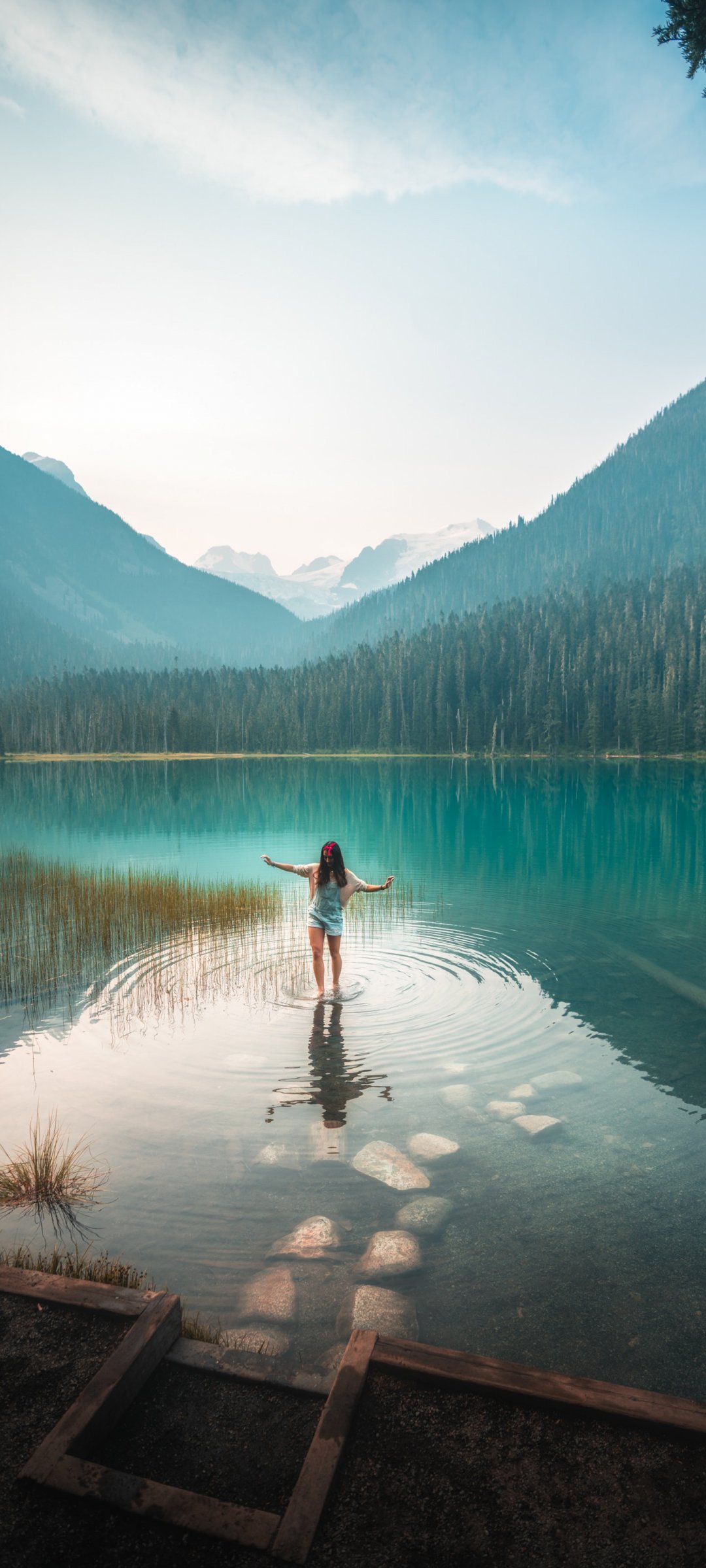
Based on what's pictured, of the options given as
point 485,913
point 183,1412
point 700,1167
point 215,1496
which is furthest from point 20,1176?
point 485,913

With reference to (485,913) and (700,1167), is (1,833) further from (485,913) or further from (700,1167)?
(700,1167)

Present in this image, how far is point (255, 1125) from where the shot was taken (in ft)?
35.1

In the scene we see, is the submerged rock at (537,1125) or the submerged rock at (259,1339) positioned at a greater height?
the submerged rock at (259,1339)

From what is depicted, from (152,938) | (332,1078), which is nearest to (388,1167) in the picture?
(332,1078)

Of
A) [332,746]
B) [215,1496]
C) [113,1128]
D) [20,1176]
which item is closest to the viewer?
[215,1496]

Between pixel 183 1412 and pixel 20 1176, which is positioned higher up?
pixel 183 1412

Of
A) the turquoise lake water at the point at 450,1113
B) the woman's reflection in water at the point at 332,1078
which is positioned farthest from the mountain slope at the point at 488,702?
the woman's reflection in water at the point at 332,1078

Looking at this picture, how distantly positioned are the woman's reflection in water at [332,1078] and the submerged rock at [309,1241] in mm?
2403

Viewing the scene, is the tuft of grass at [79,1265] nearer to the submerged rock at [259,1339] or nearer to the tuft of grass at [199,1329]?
the tuft of grass at [199,1329]

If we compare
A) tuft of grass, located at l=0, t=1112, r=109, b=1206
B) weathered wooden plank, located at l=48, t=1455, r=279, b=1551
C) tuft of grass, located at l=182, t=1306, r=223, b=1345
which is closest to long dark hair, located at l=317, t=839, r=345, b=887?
tuft of grass, located at l=0, t=1112, r=109, b=1206

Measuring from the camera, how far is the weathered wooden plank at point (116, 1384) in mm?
4188

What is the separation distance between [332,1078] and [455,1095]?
191 centimetres

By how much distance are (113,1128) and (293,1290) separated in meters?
4.32

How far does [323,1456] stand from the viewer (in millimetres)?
4156
